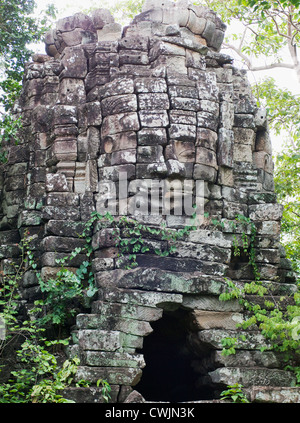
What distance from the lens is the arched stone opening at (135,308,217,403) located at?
9.04m

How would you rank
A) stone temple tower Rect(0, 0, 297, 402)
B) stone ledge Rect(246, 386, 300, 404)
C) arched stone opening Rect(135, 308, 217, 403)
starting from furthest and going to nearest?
arched stone opening Rect(135, 308, 217, 403), stone temple tower Rect(0, 0, 297, 402), stone ledge Rect(246, 386, 300, 404)

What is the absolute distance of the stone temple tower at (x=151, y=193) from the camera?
28.0 feet

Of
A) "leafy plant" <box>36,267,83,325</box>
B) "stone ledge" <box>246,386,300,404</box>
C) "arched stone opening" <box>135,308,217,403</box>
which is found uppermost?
"leafy plant" <box>36,267,83,325</box>

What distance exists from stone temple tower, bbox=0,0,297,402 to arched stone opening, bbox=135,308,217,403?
0.02 metres

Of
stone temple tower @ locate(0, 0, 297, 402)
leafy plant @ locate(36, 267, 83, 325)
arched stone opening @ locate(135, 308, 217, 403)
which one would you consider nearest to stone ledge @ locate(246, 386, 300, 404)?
stone temple tower @ locate(0, 0, 297, 402)

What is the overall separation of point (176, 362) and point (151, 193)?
9.22ft

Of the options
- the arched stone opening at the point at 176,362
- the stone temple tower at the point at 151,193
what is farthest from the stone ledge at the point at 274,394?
the arched stone opening at the point at 176,362

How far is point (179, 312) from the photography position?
9.14 m

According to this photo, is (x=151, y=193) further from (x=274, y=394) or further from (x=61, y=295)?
(x=274, y=394)

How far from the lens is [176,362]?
10.5 metres

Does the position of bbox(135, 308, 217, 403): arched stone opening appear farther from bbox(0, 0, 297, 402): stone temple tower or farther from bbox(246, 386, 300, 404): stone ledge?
bbox(246, 386, 300, 404): stone ledge

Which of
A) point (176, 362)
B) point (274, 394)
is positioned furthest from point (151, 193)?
point (274, 394)

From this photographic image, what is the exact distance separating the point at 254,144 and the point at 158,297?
351 centimetres
